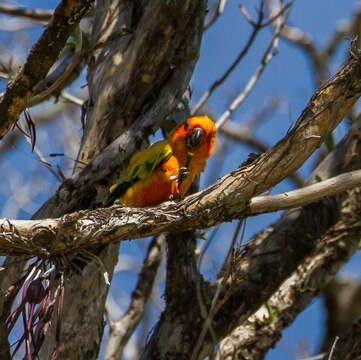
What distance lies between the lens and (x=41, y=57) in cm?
283

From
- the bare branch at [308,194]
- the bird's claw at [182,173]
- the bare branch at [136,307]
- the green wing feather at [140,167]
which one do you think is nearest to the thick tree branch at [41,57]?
the green wing feather at [140,167]

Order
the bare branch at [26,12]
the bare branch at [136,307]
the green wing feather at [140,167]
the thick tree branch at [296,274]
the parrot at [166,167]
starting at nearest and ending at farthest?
the green wing feather at [140,167] → the parrot at [166,167] → the thick tree branch at [296,274] → the bare branch at [136,307] → the bare branch at [26,12]

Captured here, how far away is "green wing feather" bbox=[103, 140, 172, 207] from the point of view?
3.98 metres

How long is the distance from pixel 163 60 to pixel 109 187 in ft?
3.82

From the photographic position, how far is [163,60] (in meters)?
4.41

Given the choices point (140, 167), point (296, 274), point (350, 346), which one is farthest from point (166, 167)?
point (350, 346)

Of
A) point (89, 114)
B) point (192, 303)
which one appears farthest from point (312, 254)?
point (89, 114)

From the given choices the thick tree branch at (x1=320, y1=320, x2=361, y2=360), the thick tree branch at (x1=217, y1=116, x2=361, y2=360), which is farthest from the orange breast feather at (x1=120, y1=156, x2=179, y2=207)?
the thick tree branch at (x1=320, y1=320, x2=361, y2=360)

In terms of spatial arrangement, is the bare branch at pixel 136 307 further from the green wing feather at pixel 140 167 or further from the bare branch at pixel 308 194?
the bare branch at pixel 308 194

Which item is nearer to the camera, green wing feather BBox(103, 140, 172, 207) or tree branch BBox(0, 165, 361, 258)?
tree branch BBox(0, 165, 361, 258)

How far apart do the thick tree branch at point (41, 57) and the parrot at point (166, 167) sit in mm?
1201

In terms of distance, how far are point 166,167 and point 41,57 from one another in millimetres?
1651

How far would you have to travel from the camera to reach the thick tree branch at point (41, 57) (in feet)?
9.09

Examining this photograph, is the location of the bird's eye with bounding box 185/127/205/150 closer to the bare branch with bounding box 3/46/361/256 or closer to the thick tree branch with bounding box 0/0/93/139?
the bare branch with bounding box 3/46/361/256
